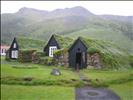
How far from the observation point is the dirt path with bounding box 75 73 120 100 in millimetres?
18266

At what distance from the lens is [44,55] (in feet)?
146

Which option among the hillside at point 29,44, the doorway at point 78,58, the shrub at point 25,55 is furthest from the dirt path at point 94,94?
the hillside at point 29,44

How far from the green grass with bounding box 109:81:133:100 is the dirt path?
522 millimetres

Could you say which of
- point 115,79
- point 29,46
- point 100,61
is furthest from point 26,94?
point 29,46

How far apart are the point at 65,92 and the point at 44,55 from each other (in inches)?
996

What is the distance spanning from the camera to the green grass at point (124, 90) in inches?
742

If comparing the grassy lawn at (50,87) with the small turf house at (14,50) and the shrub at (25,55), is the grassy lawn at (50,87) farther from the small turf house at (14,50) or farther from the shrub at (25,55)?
the small turf house at (14,50)

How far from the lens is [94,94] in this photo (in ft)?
64.1

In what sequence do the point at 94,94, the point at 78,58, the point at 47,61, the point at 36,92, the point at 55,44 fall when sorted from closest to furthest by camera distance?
1. the point at 36,92
2. the point at 94,94
3. the point at 78,58
4. the point at 47,61
5. the point at 55,44

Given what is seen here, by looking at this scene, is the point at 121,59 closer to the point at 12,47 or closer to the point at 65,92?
the point at 65,92

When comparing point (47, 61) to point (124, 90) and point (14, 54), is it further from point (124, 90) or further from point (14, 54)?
point (124, 90)

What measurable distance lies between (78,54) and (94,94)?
16.8m

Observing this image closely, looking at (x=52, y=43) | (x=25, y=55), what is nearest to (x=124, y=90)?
(x=52, y=43)

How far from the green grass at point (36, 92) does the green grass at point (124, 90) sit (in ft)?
11.7
